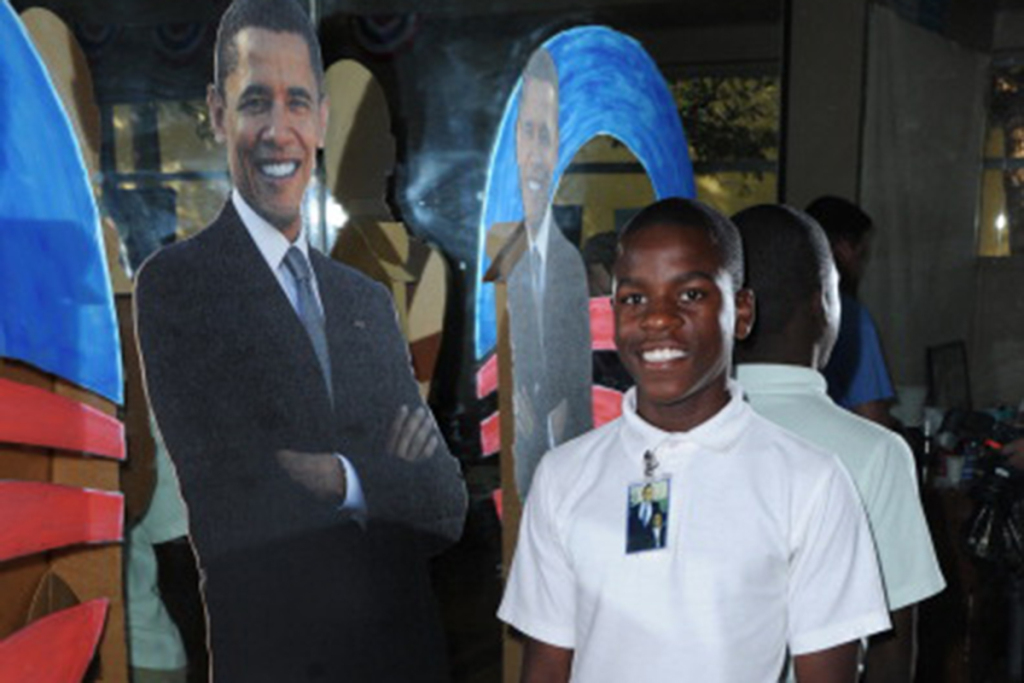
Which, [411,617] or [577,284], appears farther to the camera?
[577,284]

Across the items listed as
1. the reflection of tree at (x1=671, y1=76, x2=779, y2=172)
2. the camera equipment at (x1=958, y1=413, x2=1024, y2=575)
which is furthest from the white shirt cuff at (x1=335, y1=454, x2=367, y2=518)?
the camera equipment at (x1=958, y1=413, x2=1024, y2=575)

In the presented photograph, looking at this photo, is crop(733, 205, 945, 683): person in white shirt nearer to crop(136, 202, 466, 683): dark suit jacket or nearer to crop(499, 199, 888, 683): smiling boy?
crop(499, 199, 888, 683): smiling boy

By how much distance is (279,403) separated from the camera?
1892 millimetres

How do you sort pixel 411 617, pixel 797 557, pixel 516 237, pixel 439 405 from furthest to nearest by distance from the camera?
pixel 516 237, pixel 439 405, pixel 411 617, pixel 797 557

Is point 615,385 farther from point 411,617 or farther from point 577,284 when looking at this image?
point 411,617

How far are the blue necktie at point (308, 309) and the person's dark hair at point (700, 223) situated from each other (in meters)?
0.48

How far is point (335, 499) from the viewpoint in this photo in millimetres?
1990

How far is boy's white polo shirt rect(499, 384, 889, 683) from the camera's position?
1610 millimetres

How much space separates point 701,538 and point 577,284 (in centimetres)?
126

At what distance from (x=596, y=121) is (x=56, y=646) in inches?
66.8

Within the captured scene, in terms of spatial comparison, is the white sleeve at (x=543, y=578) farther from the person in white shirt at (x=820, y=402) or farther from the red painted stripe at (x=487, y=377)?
the red painted stripe at (x=487, y=377)

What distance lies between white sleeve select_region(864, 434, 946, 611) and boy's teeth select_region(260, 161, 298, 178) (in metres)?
0.95

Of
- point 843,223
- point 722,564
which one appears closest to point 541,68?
point 722,564

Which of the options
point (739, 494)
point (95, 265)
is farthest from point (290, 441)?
point (739, 494)
